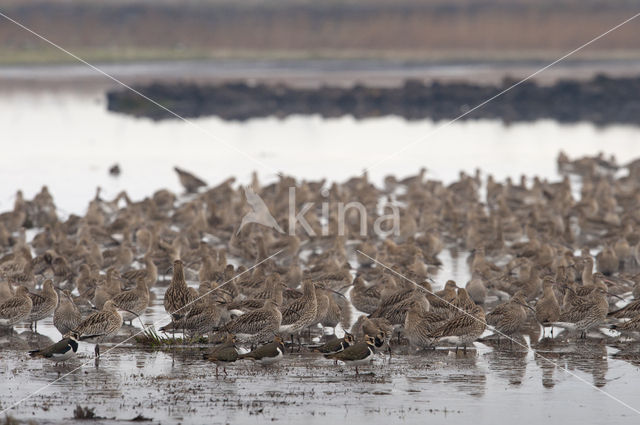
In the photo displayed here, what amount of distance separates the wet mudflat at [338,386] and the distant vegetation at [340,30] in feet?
377

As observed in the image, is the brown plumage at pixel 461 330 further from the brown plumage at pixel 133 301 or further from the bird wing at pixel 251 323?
the brown plumage at pixel 133 301

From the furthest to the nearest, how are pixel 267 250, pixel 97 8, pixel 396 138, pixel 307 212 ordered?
pixel 97 8
pixel 396 138
pixel 307 212
pixel 267 250

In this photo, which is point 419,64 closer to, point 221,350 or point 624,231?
point 624,231

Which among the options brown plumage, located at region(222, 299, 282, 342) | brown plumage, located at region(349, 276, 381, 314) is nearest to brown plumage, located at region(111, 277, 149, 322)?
brown plumage, located at region(222, 299, 282, 342)

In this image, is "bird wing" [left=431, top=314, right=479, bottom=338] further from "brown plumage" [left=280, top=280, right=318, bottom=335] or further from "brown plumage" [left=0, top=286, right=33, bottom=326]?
"brown plumage" [left=0, top=286, right=33, bottom=326]

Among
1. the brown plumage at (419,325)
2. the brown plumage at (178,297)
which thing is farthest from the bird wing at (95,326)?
the brown plumage at (419,325)

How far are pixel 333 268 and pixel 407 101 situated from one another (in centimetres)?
5024

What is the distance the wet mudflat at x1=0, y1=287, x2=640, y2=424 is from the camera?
12.5 metres

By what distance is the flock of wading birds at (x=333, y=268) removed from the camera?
51.6 feet

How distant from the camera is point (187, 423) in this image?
12.1 metres

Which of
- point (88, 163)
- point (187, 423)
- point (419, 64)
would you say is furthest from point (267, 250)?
point (419, 64)

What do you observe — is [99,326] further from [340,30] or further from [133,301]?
[340,30]

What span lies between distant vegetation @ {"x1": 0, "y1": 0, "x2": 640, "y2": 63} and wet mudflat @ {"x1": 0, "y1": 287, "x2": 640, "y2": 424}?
114995mm

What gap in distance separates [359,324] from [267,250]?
21.0 ft
